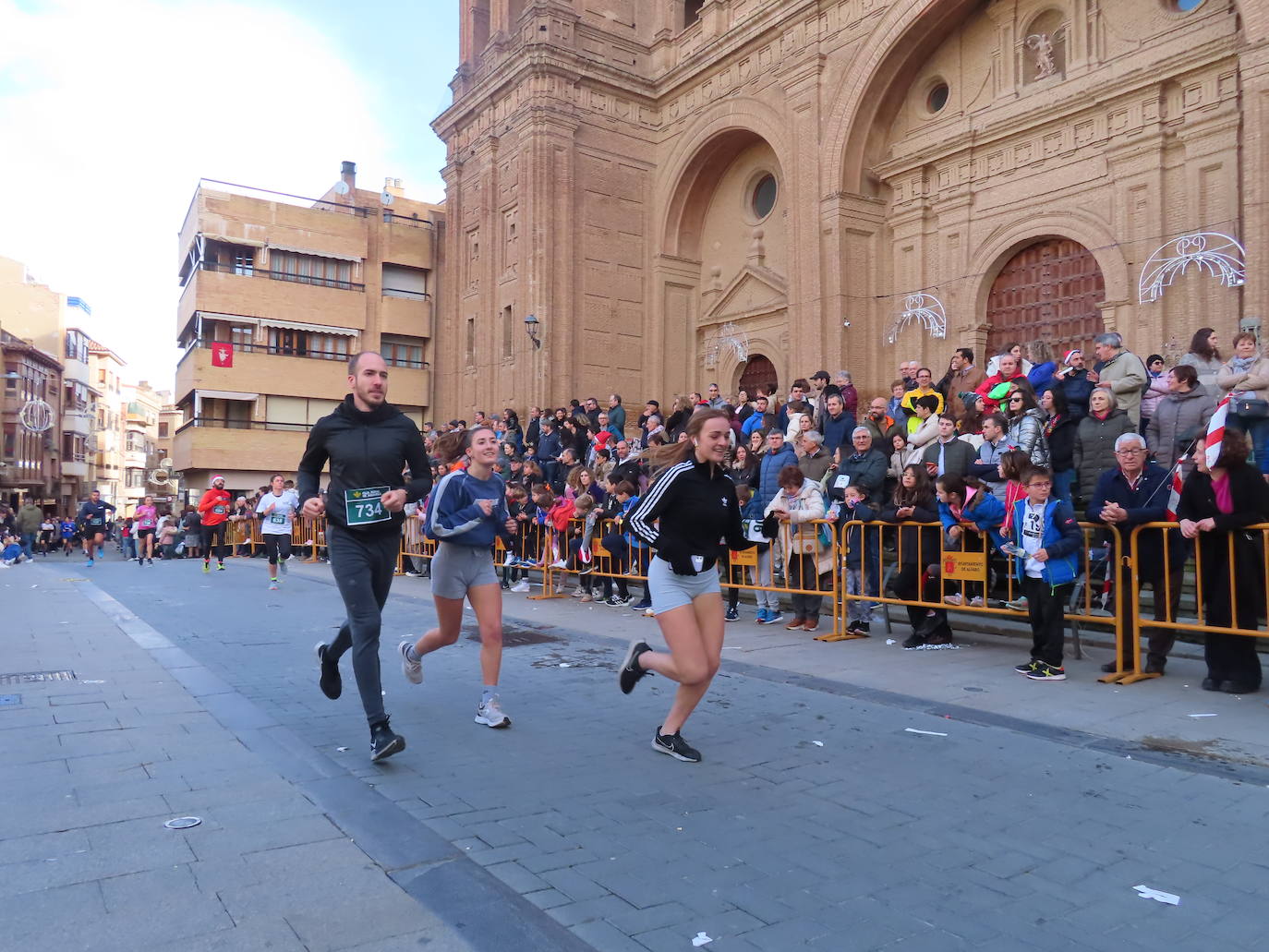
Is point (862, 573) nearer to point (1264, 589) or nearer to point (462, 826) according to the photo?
point (1264, 589)

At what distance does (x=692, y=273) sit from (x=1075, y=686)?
897 inches

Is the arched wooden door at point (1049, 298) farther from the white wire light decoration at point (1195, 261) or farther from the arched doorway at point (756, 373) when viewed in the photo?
the arched doorway at point (756, 373)

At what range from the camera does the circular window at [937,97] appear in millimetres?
20703

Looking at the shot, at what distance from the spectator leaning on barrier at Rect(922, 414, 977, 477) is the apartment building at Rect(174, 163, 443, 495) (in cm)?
3090

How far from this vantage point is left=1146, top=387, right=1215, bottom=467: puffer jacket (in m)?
9.80

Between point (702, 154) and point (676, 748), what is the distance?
2407 centimetres

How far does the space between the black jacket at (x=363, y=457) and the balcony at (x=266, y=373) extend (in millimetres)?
33660

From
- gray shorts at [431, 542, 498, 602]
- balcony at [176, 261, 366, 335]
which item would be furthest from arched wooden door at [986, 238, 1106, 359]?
balcony at [176, 261, 366, 335]

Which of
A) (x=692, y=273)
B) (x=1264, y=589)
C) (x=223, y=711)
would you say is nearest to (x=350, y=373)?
(x=223, y=711)

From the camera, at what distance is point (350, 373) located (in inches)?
214

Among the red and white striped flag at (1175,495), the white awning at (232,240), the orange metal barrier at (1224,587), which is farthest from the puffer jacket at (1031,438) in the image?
the white awning at (232,240)

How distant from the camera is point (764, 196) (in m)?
26.0

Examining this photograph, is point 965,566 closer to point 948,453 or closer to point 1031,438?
point 948,453

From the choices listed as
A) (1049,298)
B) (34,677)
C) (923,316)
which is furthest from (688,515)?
(923,316)
